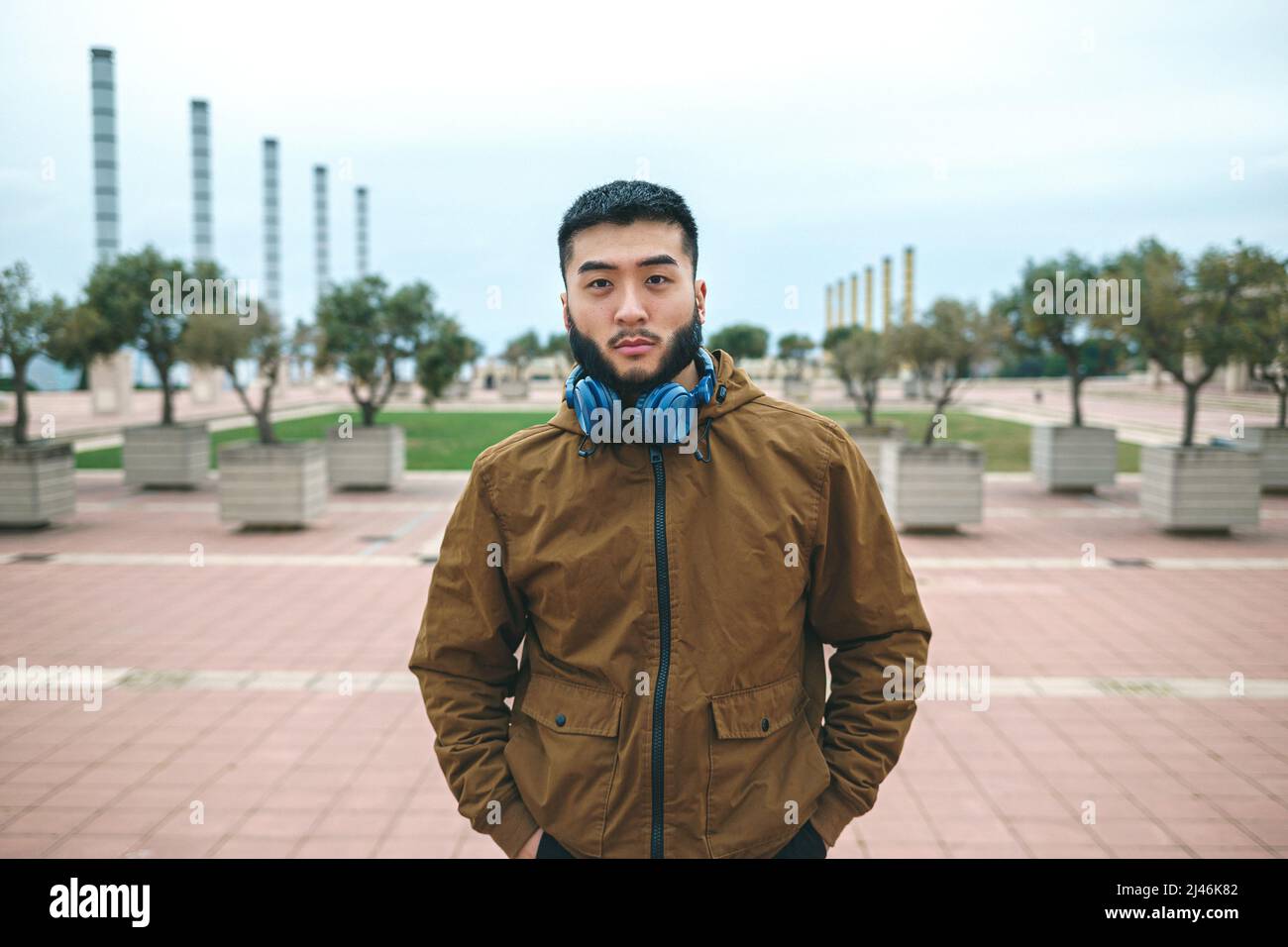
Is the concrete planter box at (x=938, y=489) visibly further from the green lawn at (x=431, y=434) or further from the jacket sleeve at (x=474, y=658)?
the jacket sleeve at (x=474, y=658)

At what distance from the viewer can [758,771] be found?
199cm

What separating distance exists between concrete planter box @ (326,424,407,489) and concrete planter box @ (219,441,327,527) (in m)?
3.41

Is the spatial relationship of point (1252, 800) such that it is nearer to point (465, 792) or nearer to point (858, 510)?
point (858, 510)

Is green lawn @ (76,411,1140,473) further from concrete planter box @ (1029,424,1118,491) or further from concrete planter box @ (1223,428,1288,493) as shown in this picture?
concrete planter box @ (1029,424,1118,491)

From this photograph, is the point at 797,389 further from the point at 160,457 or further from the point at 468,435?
the point at 160,457

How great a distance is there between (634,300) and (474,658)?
818 mm

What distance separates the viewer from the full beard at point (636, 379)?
194 cm

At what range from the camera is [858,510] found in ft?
6.48

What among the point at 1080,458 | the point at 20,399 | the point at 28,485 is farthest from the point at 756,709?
the point at 1080,458

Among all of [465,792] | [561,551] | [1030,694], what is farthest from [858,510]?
[1030,694]

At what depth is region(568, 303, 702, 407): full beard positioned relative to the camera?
6.36 ft

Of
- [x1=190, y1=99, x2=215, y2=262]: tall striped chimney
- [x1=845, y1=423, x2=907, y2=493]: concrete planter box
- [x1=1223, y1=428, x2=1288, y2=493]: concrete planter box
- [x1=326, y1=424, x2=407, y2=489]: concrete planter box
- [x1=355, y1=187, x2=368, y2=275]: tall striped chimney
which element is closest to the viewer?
[x1=1223, y1=428, x2=1288, y2=493]: concrete planter box

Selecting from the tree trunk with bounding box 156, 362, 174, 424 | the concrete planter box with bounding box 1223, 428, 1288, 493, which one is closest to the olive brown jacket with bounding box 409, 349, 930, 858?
the concrete planter box with bounding box 1223, 428, 1288, 493
